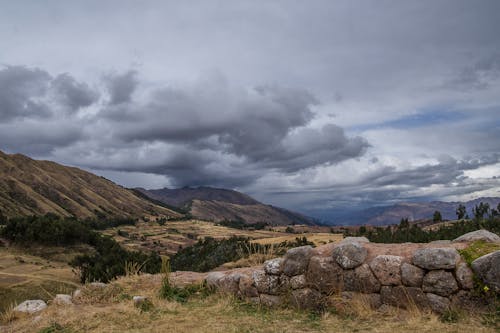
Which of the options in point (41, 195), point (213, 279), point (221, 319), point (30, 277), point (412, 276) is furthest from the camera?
point (41, 195)

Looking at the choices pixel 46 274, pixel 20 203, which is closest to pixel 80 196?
pixel 20 203

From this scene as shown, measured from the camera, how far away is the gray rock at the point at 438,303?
9.13 meters

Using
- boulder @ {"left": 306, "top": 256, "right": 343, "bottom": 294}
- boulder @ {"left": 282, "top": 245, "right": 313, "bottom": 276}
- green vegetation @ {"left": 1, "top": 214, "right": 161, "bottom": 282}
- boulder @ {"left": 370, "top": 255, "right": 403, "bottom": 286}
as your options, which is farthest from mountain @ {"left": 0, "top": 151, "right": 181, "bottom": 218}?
boulder @ {"left": 370, "top": 255, "right": 403, "bottom": 286}

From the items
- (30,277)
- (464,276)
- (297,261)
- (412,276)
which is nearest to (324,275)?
(297,261)

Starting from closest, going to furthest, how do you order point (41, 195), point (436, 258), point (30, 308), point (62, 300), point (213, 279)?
point (436, 258), point (62, 300), point (30, 308), point (213, 279), point (41, 195)

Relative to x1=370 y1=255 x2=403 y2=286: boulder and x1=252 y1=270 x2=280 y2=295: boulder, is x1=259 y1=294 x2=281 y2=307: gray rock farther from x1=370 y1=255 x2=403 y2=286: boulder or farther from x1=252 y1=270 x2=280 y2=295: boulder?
A: x1=370 y1=255 x2=403 y2=286: boulder

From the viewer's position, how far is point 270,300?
38.0 ft

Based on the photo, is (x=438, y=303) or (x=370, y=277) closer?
(x=438, y=303)

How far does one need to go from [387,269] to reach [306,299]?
2.59 meters

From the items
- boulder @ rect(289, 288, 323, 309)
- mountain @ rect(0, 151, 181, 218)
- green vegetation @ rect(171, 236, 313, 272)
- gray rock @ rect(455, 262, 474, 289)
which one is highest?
mountain @ rect(0, 151, 181, 218)

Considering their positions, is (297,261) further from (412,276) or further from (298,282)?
(412,276)

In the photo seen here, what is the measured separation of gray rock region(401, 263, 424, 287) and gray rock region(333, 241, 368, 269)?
122 centimetres

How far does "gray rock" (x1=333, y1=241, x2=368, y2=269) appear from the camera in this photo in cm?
1061

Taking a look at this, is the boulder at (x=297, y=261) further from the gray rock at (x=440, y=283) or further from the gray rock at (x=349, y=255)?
the gray rock at (x=440, y=283)
